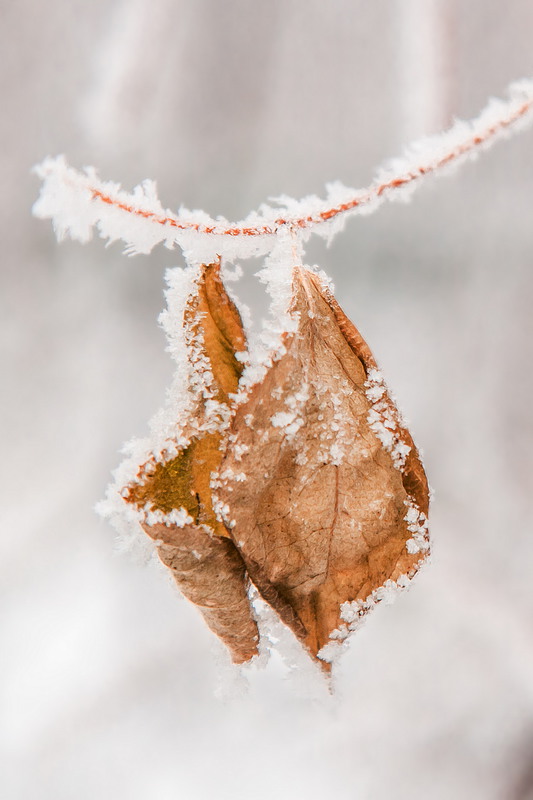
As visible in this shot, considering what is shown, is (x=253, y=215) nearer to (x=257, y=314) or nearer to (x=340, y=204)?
(x=340, y=204)

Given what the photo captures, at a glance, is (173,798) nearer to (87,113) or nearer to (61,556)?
(61,556)

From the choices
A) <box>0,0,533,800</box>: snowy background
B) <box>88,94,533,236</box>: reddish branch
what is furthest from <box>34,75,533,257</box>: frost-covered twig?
<box>0,0,533,800</box>: snowy background

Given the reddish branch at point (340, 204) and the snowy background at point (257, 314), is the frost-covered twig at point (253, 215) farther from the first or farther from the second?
the snowy background at point (257, 314)

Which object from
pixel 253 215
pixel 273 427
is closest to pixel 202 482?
pixel 273 427

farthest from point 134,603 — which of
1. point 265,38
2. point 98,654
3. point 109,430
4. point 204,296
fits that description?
point 265,38

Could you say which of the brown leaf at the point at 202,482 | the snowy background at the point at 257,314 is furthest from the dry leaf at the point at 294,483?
the snowy background at the point at 257,314

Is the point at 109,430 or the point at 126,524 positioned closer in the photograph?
the point at 126,524

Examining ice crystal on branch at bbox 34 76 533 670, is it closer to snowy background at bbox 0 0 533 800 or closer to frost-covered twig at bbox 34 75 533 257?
frost-covered twig at bbox 34 75 533 257
